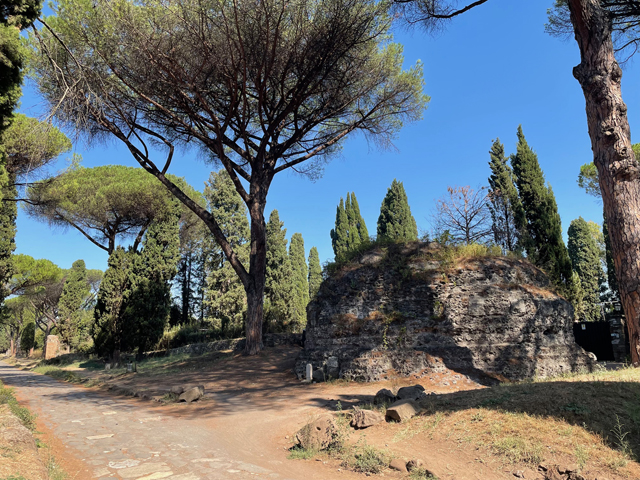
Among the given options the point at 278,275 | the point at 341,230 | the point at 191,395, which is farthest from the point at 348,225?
the point at 191,395

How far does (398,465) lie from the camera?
4.16 meters

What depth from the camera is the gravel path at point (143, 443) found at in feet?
13.6

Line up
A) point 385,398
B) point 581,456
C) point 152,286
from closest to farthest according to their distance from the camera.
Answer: point 581,456, point 385,398, point 152,286

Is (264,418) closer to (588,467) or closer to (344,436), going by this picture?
(344,436)

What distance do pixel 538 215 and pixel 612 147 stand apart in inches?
618

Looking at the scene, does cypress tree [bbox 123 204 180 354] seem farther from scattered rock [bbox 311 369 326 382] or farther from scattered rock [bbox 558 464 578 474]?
scattered rock [bbox 558 464 578 474]

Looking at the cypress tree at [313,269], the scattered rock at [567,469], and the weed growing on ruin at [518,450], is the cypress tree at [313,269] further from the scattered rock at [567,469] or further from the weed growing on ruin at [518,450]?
the scattered rock at [567,469]

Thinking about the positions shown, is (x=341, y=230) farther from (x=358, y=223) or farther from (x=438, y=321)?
(x=438, y=321)

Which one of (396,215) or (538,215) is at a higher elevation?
(396,215)

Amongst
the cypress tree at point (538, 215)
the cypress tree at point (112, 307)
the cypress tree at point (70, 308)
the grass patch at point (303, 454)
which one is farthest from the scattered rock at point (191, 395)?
the cypress tree at point (70, 308)

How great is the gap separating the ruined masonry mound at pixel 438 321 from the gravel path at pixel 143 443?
4.64 metres

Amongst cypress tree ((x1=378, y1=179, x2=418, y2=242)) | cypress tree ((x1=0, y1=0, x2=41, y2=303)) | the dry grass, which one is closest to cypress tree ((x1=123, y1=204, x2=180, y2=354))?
cypress tree ((x1=0, y1=0, x2=41, y2=303))

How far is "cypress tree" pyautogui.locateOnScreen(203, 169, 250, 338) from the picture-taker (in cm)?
2661

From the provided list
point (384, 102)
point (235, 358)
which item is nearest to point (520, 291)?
point (384, 102)
